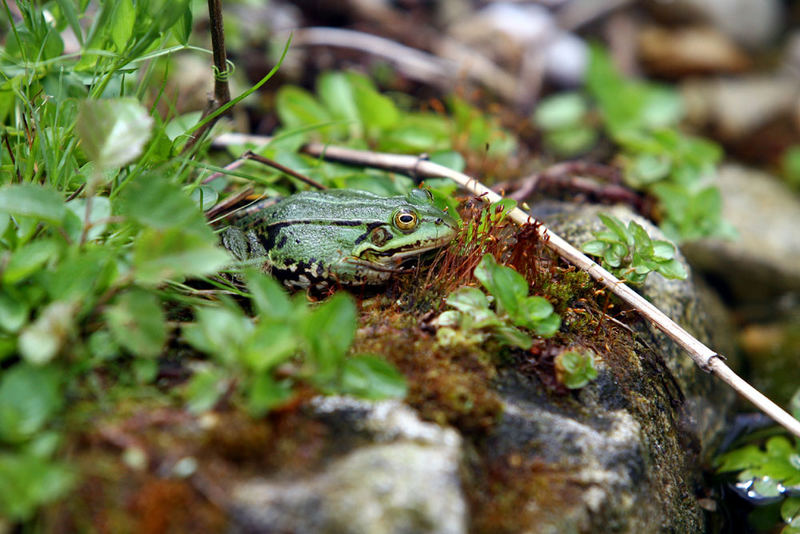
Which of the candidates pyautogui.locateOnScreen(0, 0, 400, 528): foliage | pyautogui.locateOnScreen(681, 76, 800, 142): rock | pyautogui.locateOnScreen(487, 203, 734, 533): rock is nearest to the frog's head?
pyautogui.locateOnScreen(487, 203, 734, 533): rock

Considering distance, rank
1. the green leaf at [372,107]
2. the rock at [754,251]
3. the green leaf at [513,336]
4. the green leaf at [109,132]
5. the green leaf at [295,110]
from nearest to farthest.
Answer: the green leaf at [109,132] < the green leaf at [513,336] < the green leaf at [372,107] < the green leaf at [295,110] < the rock at [754,251]

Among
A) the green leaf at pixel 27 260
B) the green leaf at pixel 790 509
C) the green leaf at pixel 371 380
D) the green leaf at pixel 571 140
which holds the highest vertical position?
the green leaf at pixel 27 260

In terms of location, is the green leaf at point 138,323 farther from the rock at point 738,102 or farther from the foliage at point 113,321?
the rock at point 738,102

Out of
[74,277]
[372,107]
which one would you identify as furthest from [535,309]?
[372,107]

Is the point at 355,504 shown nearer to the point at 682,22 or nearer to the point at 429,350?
the point at 429,350

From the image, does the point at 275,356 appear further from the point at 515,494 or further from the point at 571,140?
the point at 571,140

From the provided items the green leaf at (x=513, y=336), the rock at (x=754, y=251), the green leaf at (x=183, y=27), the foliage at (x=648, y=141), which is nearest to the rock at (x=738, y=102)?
the foliage at (x=648, y=141)

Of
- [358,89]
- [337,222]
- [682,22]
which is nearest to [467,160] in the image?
[358,89]
